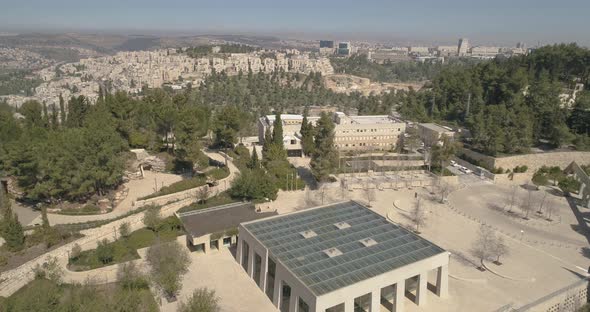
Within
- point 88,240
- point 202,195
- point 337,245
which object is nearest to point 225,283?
point 337,245

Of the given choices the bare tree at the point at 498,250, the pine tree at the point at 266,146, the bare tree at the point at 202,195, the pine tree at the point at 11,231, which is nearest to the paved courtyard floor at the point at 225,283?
the bare tree at the point at 202,195

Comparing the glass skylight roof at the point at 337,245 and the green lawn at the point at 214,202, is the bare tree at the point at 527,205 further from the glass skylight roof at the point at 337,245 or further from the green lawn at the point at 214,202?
the green lawn at the point at 214,202

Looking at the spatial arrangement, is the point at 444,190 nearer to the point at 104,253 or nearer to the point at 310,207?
the point at 310,207

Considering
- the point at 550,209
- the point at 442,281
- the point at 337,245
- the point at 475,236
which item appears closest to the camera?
the point at 442,281

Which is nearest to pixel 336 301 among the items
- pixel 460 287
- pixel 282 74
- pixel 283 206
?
pixel 460 287

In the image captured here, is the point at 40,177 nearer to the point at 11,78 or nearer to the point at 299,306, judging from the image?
the point at 299,306

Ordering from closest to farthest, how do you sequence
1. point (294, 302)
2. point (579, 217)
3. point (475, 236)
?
point (294, 302) → point (475, 236) → point (579, 217)

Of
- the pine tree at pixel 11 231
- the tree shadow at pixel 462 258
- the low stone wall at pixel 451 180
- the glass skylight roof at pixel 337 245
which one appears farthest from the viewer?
the low stone wall at pixel 451 180
